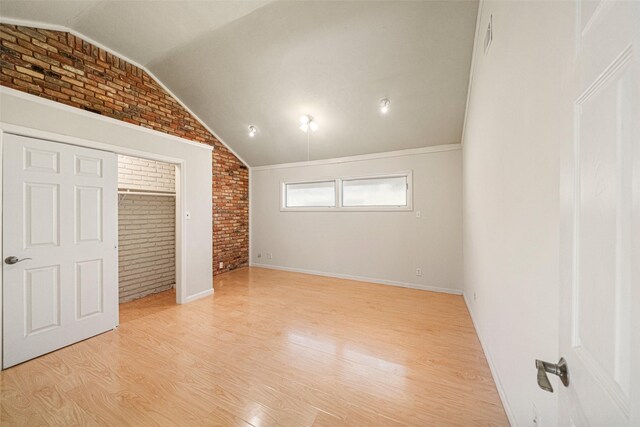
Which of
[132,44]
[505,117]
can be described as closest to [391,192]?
[505,117]

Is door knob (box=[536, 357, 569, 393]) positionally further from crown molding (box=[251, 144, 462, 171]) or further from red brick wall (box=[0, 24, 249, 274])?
red brick wall (box=[0, 24, 249, 274])

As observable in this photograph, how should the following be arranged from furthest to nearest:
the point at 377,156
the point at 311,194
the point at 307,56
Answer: the point at 311,194, the point at 377,156, the point at 307,56

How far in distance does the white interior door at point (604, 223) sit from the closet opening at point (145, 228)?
441cm

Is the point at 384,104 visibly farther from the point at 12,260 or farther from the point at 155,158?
the point at 12,260

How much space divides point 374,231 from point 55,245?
14.5 ft

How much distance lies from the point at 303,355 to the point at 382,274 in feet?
8.91

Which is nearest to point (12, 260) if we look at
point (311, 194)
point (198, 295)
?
point (198, 295)

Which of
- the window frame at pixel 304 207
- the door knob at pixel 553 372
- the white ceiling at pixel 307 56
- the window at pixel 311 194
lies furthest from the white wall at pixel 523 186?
the window at pixel 311 194

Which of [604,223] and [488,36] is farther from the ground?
[488,36]

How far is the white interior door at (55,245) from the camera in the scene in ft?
7.27

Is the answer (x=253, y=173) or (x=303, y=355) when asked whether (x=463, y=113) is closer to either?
(x=303, y=355)

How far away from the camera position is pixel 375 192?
4.88 meters

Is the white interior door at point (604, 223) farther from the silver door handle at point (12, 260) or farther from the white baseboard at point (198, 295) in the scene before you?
the white baseboard at point (198, 295)

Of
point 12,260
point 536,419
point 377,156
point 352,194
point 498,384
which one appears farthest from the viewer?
point 352,194
